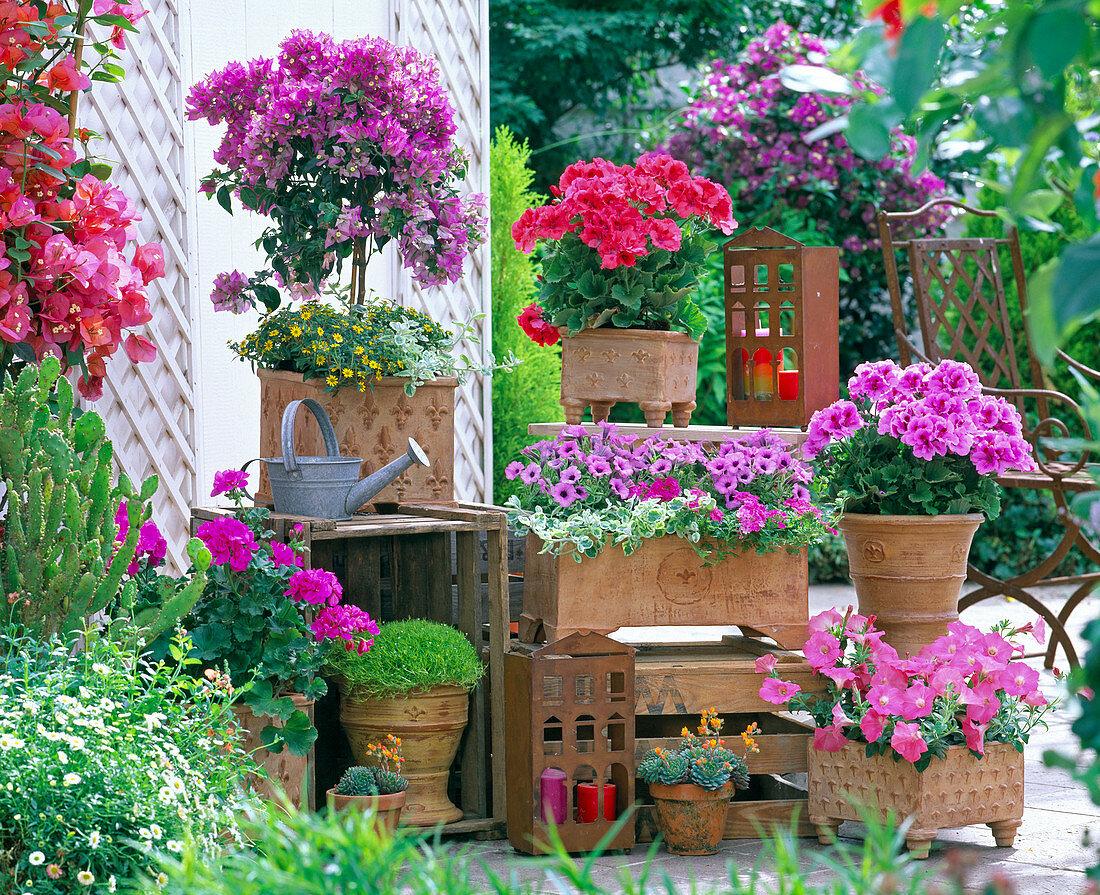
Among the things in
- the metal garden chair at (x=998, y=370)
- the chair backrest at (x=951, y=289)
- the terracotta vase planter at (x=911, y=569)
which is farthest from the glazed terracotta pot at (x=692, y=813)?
the chair backrest at (x=951, y=289)

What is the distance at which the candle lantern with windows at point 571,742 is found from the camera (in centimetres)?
272

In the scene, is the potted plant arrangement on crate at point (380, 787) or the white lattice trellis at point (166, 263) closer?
the potted plant arrangement on crate at point (380, 787)

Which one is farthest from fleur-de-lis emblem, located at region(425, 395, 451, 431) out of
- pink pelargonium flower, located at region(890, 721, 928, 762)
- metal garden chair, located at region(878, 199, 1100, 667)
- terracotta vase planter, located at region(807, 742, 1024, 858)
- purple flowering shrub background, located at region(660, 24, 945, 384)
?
purple flowering shrub background, located at region(660, 24, 945, 384)

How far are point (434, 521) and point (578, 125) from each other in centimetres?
611

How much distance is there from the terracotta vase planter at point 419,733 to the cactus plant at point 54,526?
641 mm

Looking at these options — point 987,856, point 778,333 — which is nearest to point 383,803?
point 987,856

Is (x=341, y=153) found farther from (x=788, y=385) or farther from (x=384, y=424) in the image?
(x=788, y=385)

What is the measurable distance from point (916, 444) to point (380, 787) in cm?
143

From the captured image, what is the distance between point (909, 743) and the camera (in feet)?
8.55

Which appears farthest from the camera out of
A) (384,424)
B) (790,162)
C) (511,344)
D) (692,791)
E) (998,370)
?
(790,162)

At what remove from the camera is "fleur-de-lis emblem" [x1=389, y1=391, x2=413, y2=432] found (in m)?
3.04

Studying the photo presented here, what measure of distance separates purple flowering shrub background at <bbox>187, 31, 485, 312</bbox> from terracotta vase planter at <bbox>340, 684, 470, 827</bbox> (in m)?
1.04

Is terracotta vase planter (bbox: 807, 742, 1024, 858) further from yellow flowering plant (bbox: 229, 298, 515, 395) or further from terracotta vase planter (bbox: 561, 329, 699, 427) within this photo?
yellow flowering plant (bbox: 229, 298, 515, 395)

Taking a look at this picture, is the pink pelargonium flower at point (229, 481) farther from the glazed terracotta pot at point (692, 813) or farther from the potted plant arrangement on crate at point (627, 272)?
the glazed terracotta pot at point (692, 813)
